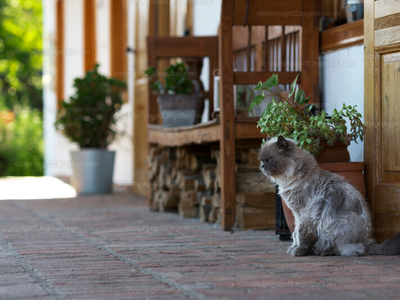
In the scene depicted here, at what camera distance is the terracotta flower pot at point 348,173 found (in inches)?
131

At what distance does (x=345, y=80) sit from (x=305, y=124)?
94 centimetres

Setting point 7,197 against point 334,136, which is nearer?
point 334,136

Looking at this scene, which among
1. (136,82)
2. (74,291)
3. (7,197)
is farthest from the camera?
(136,82)

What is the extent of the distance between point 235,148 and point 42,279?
204 centimetres

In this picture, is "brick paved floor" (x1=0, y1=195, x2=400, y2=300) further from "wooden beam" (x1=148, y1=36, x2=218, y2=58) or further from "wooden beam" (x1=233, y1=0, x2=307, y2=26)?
"wooden beam" (x1=148, y1=36, x2=218, y2=58)

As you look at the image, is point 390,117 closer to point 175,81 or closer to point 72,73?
point 175,81

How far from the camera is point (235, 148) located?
170 inches

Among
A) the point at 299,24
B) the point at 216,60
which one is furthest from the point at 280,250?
the point at 216,60

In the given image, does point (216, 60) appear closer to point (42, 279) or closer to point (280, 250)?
point (280, 250)

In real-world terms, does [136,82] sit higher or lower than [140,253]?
higher

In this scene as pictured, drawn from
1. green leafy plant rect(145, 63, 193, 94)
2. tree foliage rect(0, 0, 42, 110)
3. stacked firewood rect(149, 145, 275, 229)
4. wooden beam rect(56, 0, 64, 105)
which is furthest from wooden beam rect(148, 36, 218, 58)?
tree foliage rect(0, 0, 42, 110)

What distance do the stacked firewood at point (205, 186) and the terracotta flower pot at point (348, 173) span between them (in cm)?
70

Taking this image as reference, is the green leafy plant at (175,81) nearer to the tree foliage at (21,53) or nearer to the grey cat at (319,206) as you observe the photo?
the grey cat at (319,206)

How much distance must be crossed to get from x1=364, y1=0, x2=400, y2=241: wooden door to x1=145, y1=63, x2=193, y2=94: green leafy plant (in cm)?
185
